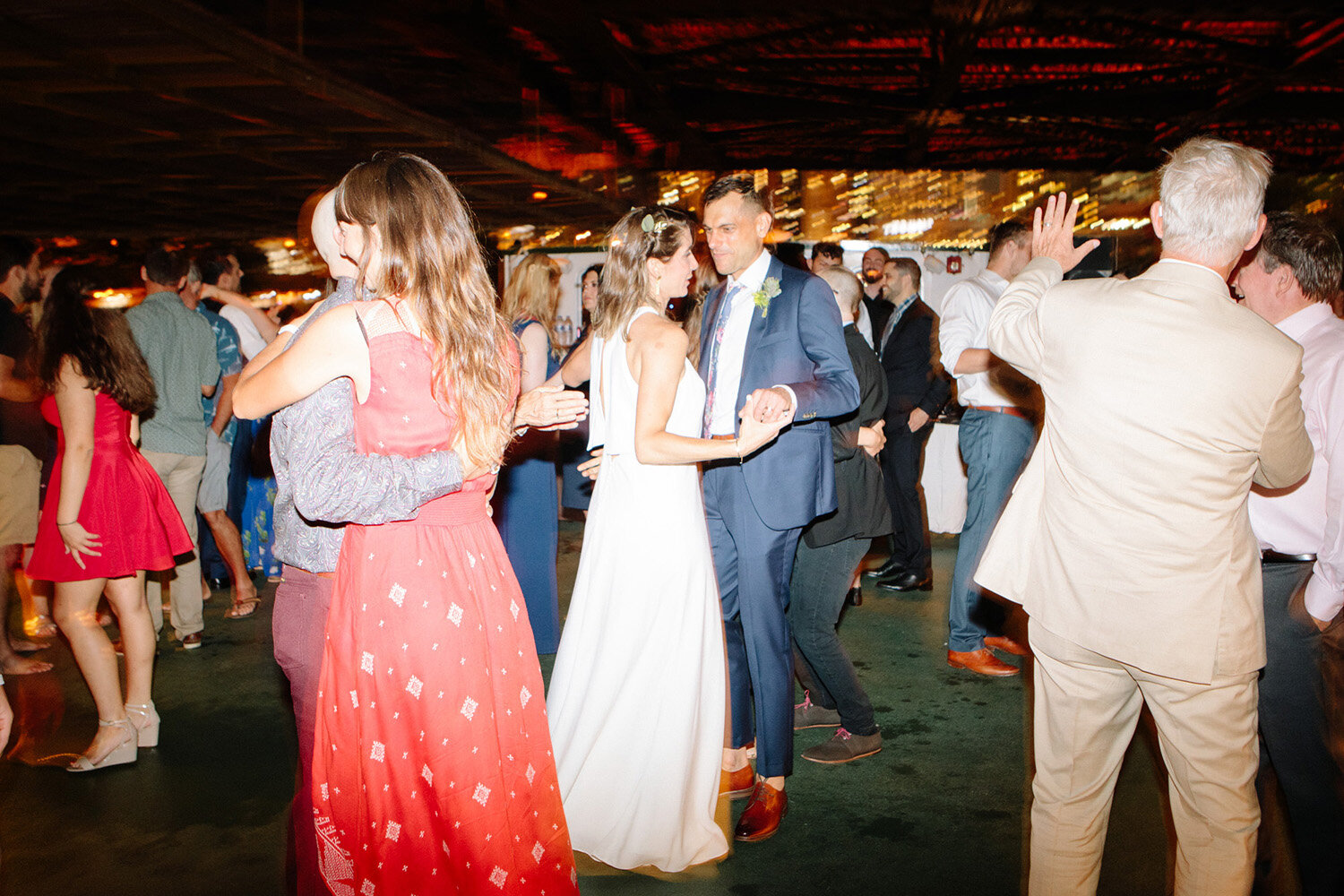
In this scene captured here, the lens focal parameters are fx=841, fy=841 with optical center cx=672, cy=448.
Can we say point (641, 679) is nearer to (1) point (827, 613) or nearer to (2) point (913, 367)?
(1) point (827, 613)

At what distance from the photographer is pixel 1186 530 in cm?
156

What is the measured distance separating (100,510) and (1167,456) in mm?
3272

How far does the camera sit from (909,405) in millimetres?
5184

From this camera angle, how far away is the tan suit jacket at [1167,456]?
4.99 ft

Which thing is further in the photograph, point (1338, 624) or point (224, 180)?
point (224, 180)

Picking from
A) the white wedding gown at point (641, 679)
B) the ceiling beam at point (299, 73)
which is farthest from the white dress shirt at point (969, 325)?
the ceiling beam at point (299, 73)

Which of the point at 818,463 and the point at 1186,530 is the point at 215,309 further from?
the point at 1186,530

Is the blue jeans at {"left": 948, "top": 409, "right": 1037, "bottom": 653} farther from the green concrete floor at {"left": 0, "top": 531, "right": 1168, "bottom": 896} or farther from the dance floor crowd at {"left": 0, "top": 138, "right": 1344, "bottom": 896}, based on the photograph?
the dance floor crowd at {"left": 0, "top": 138, "right": 1344, "bottom": 896}

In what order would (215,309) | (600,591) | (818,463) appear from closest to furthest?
1. (600,591)
2. (818,463)
3. (215,309)

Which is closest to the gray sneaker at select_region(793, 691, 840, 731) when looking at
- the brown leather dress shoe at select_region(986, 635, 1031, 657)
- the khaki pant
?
the brown leather dress shoe at select_region(986, 635, 1031, 657)

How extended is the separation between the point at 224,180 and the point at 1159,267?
8.31 metres

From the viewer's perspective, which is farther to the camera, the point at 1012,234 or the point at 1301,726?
the point at 1012,234

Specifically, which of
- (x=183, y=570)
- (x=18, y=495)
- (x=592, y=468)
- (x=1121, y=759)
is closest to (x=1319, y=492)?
(x=1121, y=759)

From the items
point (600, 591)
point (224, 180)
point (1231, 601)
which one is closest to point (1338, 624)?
point (1231, 601)
